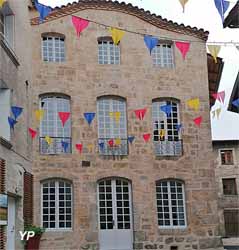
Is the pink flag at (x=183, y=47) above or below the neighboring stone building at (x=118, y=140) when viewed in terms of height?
above

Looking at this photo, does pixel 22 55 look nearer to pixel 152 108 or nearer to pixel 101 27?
pixel 101 27

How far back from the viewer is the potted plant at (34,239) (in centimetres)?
1424

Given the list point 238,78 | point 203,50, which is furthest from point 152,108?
point 238,78

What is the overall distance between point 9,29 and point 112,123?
4.71 m

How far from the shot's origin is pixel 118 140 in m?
16.2

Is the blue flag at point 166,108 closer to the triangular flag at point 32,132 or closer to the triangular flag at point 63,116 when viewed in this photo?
the triangular flag at point 63,116

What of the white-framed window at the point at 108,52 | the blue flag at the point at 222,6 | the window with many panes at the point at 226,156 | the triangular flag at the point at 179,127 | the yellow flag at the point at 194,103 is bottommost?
the triangular flag at the point at 179,127

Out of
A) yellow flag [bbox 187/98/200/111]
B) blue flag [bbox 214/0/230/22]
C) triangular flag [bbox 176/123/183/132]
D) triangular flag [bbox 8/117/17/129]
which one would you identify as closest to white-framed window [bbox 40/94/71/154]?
triangular flag [bbox 8/117/17/129]

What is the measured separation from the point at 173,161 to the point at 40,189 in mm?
4421

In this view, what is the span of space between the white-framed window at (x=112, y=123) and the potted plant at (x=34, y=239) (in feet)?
10.6

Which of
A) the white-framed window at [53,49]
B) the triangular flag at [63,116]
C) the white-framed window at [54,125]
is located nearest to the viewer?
the triangular flag at [63,116]

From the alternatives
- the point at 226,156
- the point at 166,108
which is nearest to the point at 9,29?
the point at 166,108

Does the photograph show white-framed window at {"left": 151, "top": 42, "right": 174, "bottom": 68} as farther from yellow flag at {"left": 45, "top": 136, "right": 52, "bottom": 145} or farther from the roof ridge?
yellow flag at {"left": 45, "top": 136, "right": 52, "bottom": 145}

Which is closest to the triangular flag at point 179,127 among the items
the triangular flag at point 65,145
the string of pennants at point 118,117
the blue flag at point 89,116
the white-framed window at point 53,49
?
the string of pennants at point 118,117
